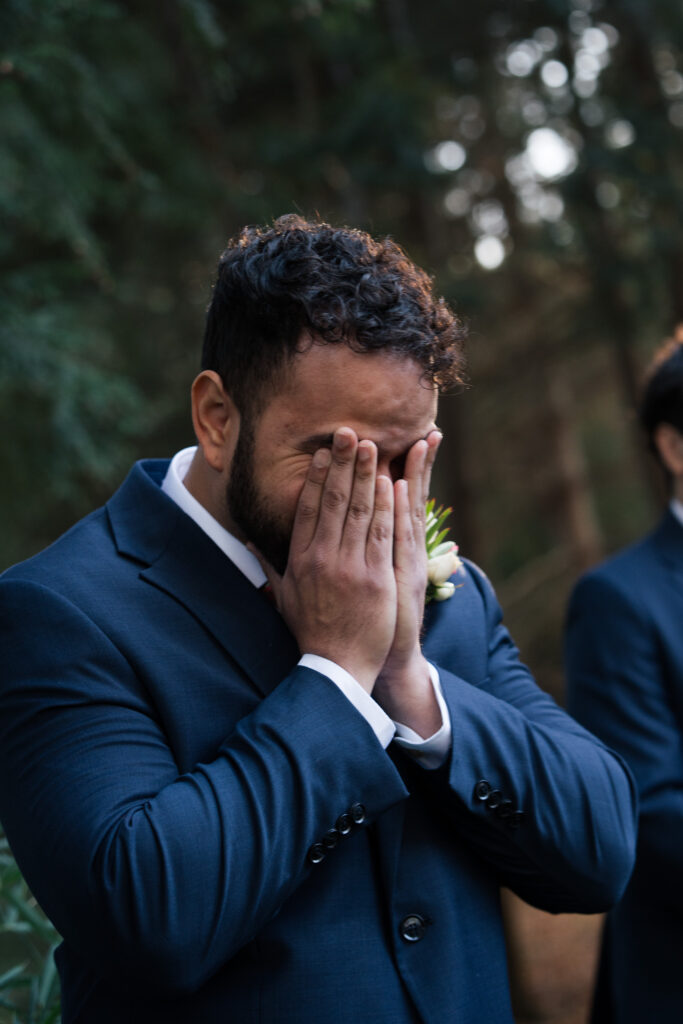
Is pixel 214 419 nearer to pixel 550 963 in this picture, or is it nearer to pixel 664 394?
pixel 664 394

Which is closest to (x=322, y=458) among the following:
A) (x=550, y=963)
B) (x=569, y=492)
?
(x=550, y=963)

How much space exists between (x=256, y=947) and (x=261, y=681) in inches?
18.3

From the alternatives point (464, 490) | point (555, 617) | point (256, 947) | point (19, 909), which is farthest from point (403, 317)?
point (555, 617)

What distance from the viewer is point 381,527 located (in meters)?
1.75

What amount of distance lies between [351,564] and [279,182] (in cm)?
520

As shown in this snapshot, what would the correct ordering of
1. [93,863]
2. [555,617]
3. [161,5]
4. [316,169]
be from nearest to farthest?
[93,863] → [161,5] → [316,169] → [555,617]

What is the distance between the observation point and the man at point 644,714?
2682 millimetres

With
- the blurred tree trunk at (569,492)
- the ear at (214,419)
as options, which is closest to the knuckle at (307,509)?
the ear at (214,419)

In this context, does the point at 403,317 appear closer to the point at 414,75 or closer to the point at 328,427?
the point at 328,427

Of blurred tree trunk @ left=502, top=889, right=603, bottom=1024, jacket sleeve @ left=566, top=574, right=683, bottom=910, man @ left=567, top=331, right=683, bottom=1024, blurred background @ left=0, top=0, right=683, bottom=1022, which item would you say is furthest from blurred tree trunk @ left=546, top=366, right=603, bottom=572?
jacket sleeve @ left=566, top=574, right=683, bottom=910

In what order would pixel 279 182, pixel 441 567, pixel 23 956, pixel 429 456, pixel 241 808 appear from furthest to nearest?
pixel 279 182 < pixel 23 956 < pixel 441 567 < pixel 429 456 < pixel 241 808

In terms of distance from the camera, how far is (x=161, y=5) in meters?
5.49

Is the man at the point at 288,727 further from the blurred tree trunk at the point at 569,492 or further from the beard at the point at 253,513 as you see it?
the blurred tree trunk at the point at 569,492

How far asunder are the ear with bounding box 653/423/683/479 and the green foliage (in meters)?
2.33
